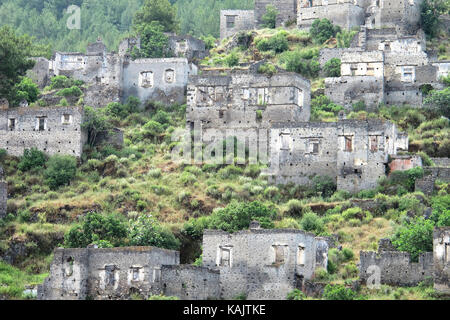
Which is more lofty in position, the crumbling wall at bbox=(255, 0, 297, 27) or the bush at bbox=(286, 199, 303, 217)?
the crumbling wall at bbox=(255, 0, 297, 27)

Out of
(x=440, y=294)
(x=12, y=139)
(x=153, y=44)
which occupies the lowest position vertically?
(x=440, y=294)

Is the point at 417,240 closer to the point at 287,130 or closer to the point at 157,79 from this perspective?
→ the point at 287,130

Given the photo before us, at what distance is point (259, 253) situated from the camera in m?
64.0

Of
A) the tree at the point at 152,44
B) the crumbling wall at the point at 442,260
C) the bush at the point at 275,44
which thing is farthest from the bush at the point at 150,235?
the bush at the point at 275,44

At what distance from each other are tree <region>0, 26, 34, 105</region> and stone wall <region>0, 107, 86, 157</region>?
12.7ft

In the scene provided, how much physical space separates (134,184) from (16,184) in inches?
270

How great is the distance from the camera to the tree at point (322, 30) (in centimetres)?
10238

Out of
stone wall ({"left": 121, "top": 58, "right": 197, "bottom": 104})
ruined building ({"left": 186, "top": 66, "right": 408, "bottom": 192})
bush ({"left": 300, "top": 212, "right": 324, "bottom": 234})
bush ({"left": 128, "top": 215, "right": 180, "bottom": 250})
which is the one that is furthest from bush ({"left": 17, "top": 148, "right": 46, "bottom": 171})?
bush ({"left": 300, "top": 212, "right": 324, "bottom": 234})

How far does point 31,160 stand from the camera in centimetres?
8094

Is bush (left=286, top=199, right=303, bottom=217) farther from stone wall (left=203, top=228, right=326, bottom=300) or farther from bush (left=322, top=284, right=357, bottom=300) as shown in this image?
bush (left=322, top=284, right=357, bottom=300)

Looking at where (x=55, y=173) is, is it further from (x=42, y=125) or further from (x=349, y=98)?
(x=349, y=98)

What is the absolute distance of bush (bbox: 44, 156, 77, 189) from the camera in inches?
3115

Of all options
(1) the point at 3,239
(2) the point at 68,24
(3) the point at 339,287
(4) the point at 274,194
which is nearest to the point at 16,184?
(1) the point at 3,239

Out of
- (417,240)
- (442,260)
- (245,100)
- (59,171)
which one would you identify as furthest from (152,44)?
(442,260)
